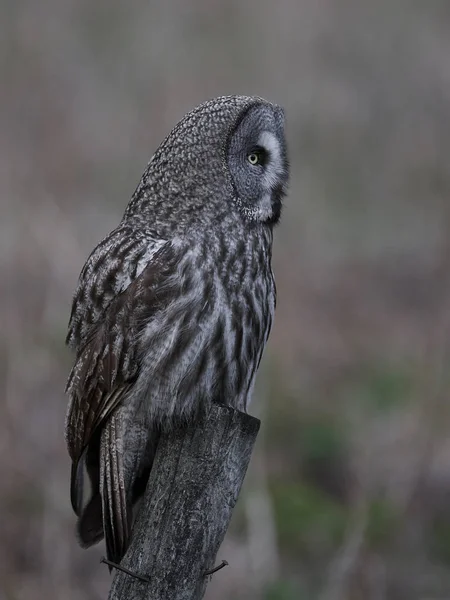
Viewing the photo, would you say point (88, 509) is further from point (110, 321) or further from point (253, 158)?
point (253, 158)

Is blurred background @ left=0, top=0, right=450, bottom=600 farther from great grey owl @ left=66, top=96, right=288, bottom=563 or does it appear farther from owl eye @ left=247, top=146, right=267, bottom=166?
owl eye @ left=247, top=146, right=267, bottom=166

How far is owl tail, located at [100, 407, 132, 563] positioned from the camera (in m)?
2.52

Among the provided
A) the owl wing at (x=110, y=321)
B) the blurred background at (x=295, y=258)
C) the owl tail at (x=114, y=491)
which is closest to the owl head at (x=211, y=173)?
the owl wing at (x=110, y=321)

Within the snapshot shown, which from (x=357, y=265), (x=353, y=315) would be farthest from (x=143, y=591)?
(x=357, y=265)

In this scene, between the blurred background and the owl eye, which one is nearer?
the owl eye

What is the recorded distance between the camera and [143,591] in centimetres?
223

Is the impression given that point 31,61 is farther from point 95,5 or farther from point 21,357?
point 21,357

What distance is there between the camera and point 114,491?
8.46ft

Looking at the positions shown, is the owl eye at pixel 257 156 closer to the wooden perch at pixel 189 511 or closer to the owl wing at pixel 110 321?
the owl wing at pixel 110 321

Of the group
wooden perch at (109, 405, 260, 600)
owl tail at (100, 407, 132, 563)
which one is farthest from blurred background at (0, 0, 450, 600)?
wooden perch at (109, 405, 260, 600)

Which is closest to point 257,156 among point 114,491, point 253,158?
point 253,158

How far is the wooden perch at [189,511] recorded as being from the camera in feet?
7.31

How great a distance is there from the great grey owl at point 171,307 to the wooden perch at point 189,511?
10.1 inches

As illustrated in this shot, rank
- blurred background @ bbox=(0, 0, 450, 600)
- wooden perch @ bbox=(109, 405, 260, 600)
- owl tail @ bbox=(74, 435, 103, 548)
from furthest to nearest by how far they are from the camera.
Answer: blurred background @ bbox=(0, 0, 450, 600), owl tail @ bbox=(74, 435, 103, 548), wooden perch @ bbox=(109, 405, 260, 600)
